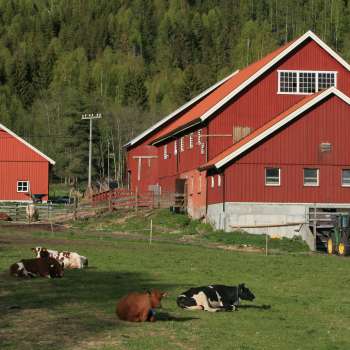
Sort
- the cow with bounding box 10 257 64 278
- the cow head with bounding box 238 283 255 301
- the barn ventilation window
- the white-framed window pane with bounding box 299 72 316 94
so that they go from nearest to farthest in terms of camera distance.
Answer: the cow head with bounding box 238 283 255 301 → the cow with bounding box 10 257 64 278 → the barn ventilation window → the white-framed window pane with bounding box 299 72 316 94

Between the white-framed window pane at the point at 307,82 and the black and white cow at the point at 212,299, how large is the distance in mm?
36349

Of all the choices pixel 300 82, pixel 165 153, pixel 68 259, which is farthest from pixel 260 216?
pixel 68 259

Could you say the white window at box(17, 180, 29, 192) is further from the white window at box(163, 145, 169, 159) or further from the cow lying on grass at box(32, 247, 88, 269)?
the cow lying on grass at box(32, 247, 88, 269)

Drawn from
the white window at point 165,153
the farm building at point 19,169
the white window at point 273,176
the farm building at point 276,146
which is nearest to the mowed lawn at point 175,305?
the farm building at point 276,146

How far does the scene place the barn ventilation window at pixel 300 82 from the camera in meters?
54.3

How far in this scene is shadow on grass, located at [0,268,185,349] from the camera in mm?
15250

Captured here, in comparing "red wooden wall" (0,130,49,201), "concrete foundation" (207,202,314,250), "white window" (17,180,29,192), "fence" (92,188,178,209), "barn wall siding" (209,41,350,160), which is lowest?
"concrete foundation" (207,202,314,250)

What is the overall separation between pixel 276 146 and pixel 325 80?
807cm

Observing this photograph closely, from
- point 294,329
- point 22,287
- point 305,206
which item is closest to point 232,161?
point 305,206

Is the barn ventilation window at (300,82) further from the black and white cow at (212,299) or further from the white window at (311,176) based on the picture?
the black and white cow at (212,299)

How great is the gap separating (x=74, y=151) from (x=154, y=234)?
252ft

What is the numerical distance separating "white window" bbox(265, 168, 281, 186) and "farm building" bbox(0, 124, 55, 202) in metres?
31.9

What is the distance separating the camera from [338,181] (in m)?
49.5

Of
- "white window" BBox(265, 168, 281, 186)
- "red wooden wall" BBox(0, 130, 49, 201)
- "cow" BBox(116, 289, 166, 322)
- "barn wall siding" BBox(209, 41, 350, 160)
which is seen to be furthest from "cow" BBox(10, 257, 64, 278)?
"red wooden wall" BBox(0, 130, 49, 201)
